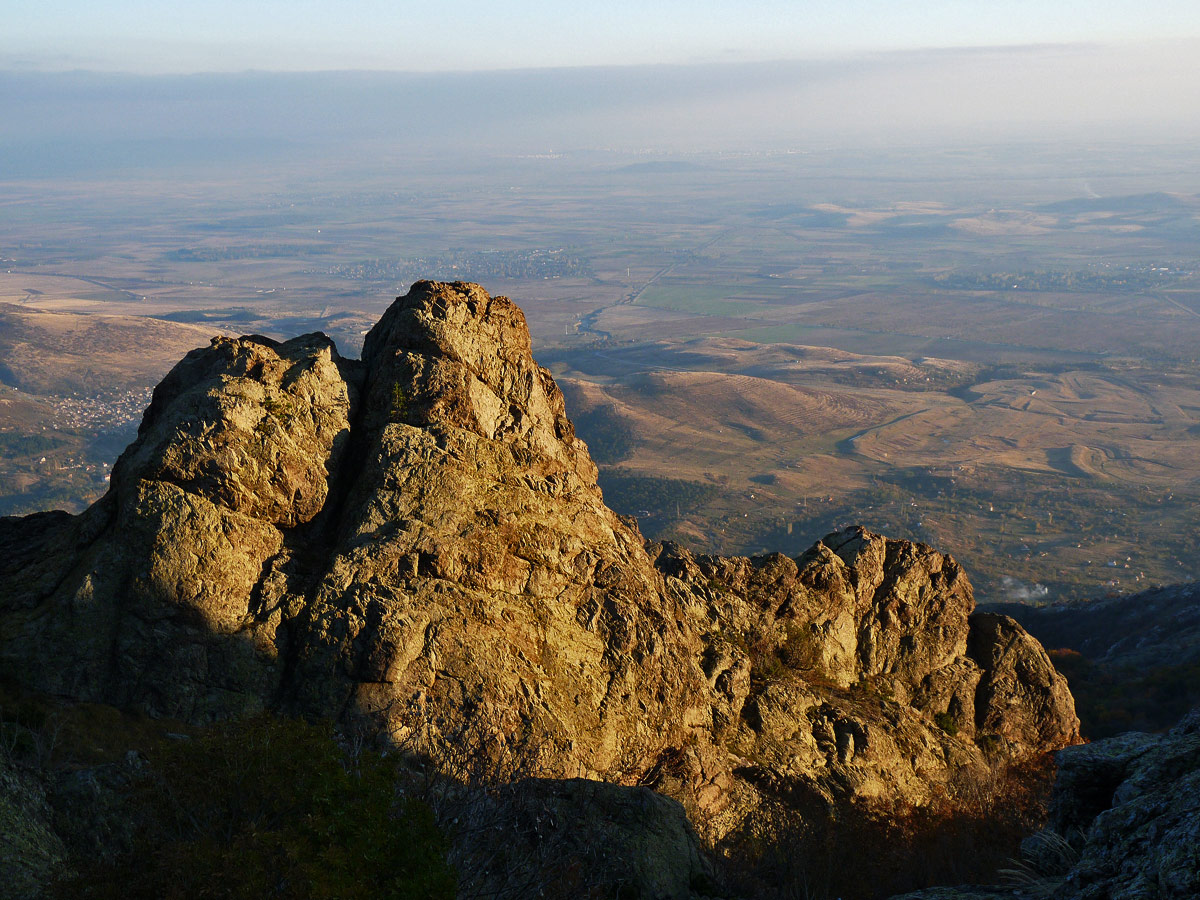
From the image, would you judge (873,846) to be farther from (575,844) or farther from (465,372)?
(465,372)

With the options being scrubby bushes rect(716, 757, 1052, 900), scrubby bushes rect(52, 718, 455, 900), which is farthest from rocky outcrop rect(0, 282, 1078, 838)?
scrubby bushes rect(52, 718, 455, 900)

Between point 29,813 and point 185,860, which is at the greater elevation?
point 185,860

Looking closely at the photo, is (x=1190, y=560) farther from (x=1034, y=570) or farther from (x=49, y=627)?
(x=49, y=627)

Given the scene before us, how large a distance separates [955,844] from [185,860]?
24199 mm

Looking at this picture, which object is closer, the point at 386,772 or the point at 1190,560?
the point at 386,772

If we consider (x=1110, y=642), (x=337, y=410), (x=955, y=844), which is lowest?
(x=1110, y=642)

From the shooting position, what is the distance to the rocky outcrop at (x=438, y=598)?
23141 mm

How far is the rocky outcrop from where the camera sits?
23.1m

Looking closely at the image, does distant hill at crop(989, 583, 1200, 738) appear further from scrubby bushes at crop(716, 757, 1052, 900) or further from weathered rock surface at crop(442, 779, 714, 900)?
weathered rock surface at crop(442, 779, 714, 900)

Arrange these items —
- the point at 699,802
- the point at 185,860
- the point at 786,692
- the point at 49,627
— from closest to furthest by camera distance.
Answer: the point at 185,860 < the point at 49,627 < the point at 699,802 < the point at 786,692

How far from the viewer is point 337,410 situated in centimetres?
2803

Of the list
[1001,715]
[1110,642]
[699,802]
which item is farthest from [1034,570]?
[699,802]

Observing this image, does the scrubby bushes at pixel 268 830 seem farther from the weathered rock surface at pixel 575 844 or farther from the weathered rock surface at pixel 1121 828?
the weathered rock surface at pixel 1121 828

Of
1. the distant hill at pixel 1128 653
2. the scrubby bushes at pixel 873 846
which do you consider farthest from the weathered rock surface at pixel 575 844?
the distant hill at pixel 1128 653
